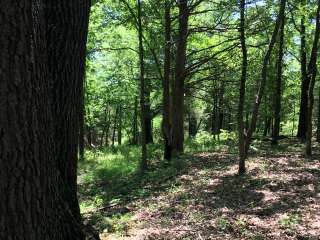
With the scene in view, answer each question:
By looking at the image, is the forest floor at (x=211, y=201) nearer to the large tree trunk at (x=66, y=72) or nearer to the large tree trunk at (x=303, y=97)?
the large tree trunk at (x=66, y=72)

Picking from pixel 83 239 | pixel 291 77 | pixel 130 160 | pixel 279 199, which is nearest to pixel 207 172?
pixel 279 199

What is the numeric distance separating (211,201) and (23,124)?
6340 millimetres

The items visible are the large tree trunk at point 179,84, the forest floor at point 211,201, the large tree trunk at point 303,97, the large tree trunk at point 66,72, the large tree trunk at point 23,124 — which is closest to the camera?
the large tree trunk at point 23,124

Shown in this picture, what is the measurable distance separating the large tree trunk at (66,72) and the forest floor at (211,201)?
8.01 ft

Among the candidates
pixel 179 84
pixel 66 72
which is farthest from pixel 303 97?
pixel 66 72

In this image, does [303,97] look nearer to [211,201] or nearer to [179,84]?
[179,84]

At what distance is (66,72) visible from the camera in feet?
14.1

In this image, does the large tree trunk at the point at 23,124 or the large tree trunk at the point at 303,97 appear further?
the large tree trunk at the point at 303,97

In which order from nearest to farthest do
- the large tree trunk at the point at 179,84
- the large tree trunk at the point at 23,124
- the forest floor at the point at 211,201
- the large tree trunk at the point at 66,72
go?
the large tree trunk at the point at 23,124 < the large tree trunk at the point at 66,72 < the forest floor at the point at 211,201 < the large tree trunk at the point at 179,84

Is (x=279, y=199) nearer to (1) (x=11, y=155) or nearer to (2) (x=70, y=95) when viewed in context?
(2) (x=70, y=95)

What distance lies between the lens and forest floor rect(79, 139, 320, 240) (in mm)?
6539

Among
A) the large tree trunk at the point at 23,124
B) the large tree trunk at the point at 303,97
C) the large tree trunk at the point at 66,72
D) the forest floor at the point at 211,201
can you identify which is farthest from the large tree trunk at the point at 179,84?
the large tree trunk at the point at 23,124

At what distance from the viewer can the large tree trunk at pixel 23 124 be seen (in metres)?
2.78

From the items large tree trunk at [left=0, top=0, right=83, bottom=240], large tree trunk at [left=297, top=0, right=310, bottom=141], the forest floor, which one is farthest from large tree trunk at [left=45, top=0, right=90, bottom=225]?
large tree trunk at [left=297, top=0, right=310, bottom=141]
